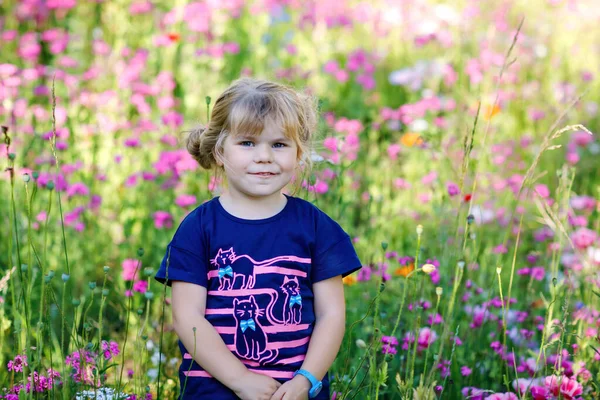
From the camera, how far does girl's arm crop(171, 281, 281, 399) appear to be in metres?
1.88

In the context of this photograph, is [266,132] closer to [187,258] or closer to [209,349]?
[187,258]

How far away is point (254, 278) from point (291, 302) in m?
0.11

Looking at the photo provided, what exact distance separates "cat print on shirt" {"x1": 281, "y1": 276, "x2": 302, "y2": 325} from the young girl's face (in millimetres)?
222

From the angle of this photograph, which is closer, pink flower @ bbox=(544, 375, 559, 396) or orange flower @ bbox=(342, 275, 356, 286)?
pink flower @ bbox=(544, 375, 559, 396)

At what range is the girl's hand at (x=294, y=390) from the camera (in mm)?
1872

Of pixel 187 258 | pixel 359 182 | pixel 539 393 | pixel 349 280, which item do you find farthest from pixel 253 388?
pixel 359 182

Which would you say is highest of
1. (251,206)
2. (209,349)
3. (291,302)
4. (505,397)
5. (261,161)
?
(261,161)

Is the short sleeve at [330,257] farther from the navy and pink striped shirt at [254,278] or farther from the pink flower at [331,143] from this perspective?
the pink flower at [331,143]

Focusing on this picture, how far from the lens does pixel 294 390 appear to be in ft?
6.19

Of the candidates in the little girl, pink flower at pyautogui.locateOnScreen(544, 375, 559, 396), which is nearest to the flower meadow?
pink flower at pyautogui.locateOnScreen(544, 375, 559, 396)

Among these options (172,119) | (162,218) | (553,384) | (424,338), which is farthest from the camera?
(172,119)

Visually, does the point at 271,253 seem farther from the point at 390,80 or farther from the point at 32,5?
the point at 32,5

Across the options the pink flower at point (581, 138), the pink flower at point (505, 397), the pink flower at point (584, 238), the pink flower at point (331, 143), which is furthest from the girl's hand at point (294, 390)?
the pink flower at point (581, 138)

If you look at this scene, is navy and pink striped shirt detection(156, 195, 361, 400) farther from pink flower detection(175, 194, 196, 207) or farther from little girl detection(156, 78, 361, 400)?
pink flower detection(175, 194, 196, 207)
